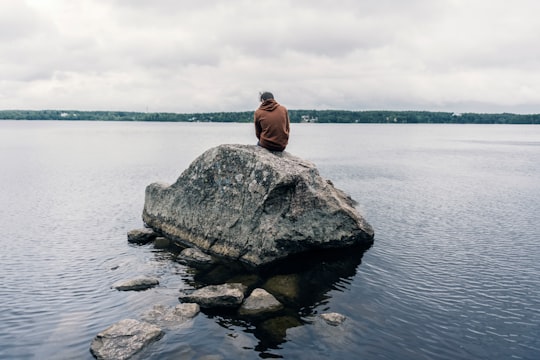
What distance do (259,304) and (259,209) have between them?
15.5ft

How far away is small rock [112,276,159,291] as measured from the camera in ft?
48.6

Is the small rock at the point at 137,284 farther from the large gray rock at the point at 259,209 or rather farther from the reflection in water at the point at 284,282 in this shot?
the large gray rock at the point at 259,209

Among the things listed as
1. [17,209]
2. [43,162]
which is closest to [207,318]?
[17,209]

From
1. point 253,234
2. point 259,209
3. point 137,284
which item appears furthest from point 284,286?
point 137,284

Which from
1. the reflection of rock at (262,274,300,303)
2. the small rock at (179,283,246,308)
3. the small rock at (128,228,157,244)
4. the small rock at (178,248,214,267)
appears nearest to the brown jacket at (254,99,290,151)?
the small rock at (178,248,214,267)

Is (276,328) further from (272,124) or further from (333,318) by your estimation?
(272,124)

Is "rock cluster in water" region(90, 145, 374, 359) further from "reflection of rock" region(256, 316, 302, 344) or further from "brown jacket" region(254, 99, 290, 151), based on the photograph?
"brown jacket" region(254, 99, 290, 151)

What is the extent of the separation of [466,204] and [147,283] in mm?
24483

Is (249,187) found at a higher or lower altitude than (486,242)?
higher

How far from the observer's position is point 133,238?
20.7 m

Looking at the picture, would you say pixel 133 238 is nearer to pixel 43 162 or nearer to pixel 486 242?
pixel 486 242

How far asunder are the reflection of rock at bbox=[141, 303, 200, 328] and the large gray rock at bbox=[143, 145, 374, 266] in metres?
4.21

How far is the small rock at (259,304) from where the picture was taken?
12.8 m

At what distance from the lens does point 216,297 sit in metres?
13.3
